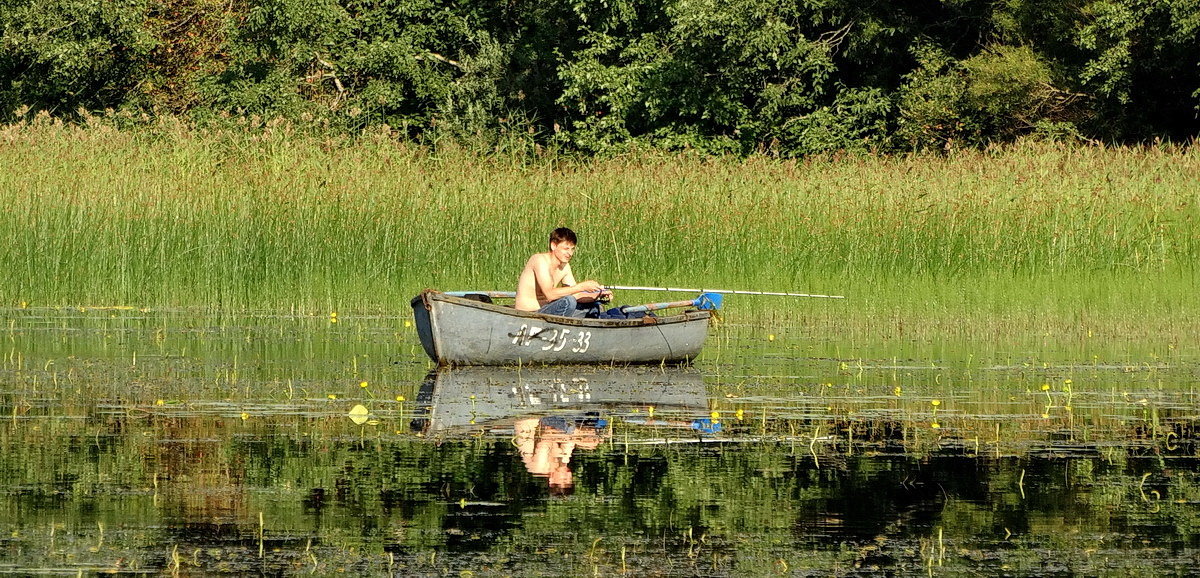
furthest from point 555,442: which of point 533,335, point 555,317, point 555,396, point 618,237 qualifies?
point 618,237

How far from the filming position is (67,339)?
13.8 metres

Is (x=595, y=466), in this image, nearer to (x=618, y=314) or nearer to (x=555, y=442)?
(x=555, y=442)

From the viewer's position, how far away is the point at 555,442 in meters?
8.67

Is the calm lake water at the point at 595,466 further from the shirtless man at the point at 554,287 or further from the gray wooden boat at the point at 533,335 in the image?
the shirtless man at the point at 554,287

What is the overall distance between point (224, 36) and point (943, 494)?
98.6 feet

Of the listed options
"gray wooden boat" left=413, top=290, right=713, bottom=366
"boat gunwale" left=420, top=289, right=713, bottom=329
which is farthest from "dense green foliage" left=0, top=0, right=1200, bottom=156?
"boat gunwale" left=420, top=289, right=713, bottom=329

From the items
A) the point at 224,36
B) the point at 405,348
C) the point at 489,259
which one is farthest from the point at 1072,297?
the point at 224,36

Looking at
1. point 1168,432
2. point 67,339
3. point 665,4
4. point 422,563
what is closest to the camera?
point 422,563

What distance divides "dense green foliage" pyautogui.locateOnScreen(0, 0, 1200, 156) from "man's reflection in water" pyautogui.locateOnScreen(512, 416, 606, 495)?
60.6ft

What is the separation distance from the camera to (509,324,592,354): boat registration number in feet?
40.8

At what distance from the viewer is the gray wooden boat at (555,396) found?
9570 mm

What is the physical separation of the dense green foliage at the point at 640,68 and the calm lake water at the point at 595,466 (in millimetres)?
16350

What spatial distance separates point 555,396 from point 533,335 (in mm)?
1680

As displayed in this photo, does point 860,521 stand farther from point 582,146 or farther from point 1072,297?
point 582,146
